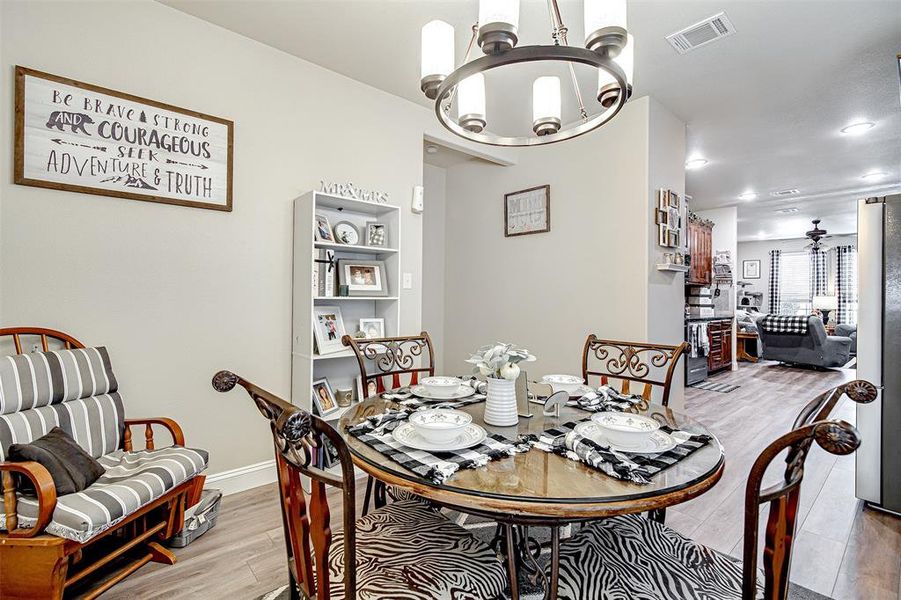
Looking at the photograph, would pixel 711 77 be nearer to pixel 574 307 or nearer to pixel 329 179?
pixel 574 307

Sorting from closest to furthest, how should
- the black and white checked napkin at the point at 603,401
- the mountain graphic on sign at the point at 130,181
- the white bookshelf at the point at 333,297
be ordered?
1. the black and white checked napkin at the point at 603,401
2. the mountain graphic on sign at the point at 130,181
3. the white bookshelf at the point at 333,297

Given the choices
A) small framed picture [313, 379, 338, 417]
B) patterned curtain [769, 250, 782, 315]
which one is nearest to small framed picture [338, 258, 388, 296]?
small framed picture [313, 379, 338, 417]

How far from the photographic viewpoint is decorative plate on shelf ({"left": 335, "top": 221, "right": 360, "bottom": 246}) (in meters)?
2.83

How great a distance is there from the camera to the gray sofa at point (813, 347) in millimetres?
6754

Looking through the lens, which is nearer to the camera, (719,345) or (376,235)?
(376,235)

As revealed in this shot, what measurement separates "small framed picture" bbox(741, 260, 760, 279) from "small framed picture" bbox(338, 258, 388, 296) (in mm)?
12256

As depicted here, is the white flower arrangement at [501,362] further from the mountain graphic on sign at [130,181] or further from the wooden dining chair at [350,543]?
the mountain graphic on sign at [130,181]

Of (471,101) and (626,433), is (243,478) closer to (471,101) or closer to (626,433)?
(626,433)

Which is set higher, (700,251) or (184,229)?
(700,251)

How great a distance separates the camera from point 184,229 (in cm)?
234

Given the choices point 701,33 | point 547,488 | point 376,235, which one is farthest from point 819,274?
point 547,488

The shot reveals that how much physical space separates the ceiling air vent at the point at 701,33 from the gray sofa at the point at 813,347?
6173mm

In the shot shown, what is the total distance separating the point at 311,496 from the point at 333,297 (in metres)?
1.90

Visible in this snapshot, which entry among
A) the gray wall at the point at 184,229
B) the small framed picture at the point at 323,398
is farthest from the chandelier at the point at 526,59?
the small framed picture at the point at 323,398
